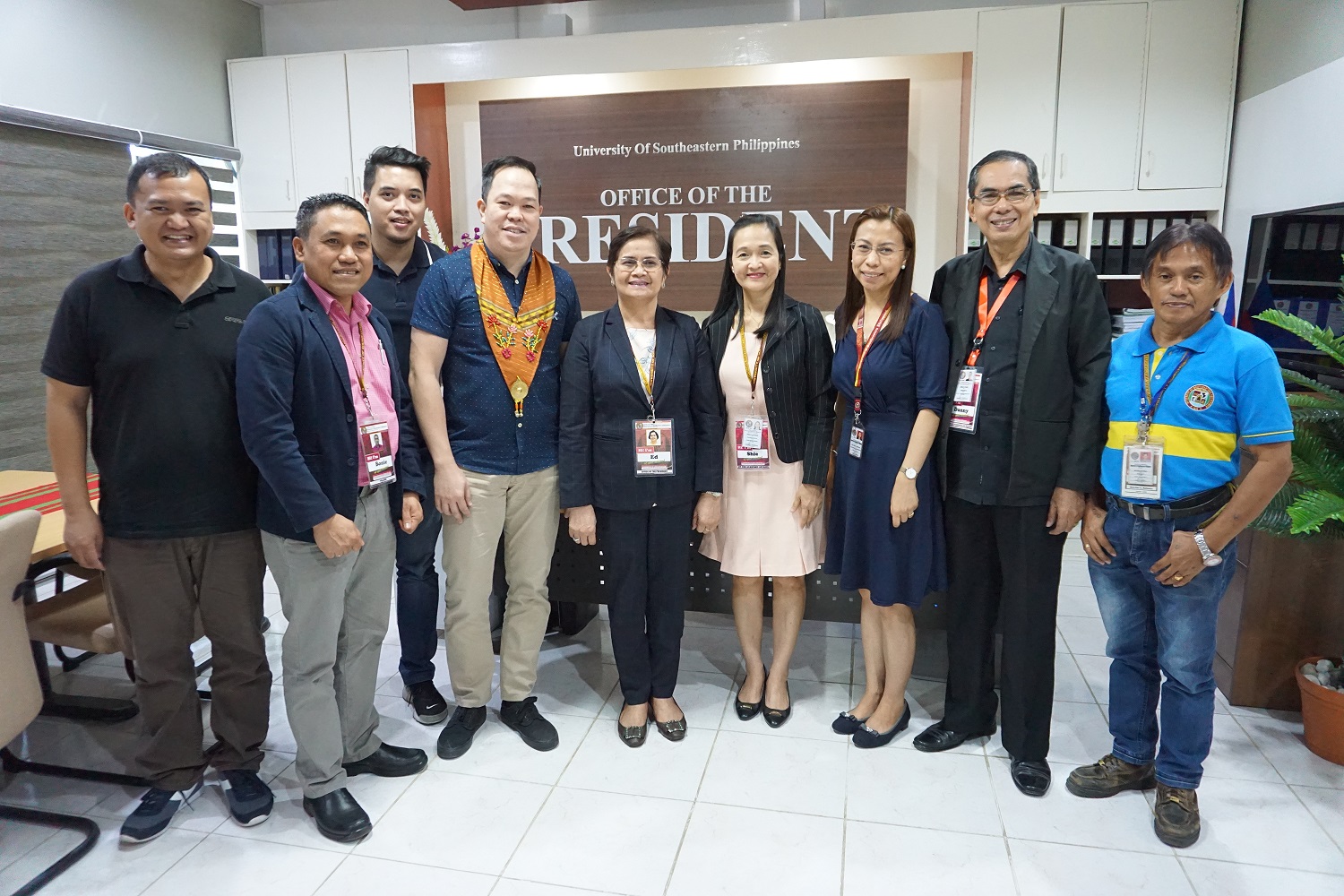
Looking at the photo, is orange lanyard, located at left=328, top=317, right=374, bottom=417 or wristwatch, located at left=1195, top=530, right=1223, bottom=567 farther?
orange lanyard, located at left=328, top=317, right=374, bottom=417

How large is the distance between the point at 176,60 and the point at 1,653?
474 centimetres

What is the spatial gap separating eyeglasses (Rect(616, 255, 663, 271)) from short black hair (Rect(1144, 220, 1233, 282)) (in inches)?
51.4

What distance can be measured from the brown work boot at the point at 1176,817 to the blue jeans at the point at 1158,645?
0.09ft

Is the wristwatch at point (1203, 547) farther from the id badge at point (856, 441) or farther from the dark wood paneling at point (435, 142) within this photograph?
the dark wood paneling at point (435, 142)

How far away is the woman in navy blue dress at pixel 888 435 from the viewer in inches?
90.4

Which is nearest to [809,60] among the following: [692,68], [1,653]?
[692,68]

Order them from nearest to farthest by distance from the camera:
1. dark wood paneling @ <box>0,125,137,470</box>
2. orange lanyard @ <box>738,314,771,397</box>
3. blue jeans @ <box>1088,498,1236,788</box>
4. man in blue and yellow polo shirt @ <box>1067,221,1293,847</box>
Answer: man in blue and yellow polo shirt @ <box>1067,221,1293,847</box>
blue jeans @ <box>1088,498,1236,788</box>
orange lanyard @ <box>738,314,771,397</box>
dark wood paneling @ <box>0,125,137,470</box>

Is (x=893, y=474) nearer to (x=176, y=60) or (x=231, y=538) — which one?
(x=231, y=538)

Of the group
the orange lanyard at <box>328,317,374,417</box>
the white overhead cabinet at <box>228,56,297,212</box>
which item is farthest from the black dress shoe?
the white overhead cabinet at <box>228,56,297,212</box>

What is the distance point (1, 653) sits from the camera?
1.89 meters

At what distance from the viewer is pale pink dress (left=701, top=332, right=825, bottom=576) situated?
8.25ft

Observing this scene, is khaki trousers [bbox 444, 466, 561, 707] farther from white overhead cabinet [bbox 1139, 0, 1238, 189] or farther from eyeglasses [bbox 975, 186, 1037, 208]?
white overhead cabinet [bbox 1139, 0, 1238, 189]

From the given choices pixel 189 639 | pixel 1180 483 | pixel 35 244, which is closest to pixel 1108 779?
pixel 1180 483

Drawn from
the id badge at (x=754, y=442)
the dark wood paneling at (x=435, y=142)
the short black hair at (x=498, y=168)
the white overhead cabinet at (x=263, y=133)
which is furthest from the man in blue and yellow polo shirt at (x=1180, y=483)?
the white overhead cabinet at (x=263, y=133)
